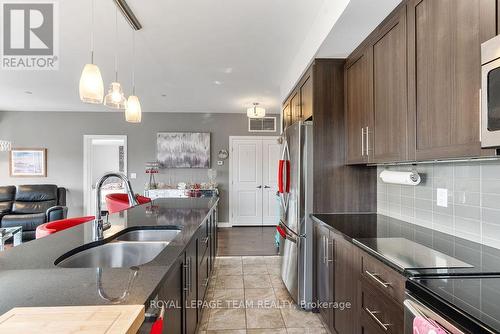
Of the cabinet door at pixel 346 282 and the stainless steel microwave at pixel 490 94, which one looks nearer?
the stainless steel microwave at pixel 490 94

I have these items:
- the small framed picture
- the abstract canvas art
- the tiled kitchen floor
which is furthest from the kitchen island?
the small framed picture

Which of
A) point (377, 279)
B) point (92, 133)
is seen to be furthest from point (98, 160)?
point (377, 279)

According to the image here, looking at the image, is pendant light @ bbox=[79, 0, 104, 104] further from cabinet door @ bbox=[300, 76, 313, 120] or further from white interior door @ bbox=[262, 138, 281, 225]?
white interior door @ bbox=[262, 138, 281, 225]

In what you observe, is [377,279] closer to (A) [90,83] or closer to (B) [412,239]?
(B) [412,239]

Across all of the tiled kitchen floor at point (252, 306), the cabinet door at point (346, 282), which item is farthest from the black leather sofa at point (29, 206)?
the cabinet door at point (346, 282)

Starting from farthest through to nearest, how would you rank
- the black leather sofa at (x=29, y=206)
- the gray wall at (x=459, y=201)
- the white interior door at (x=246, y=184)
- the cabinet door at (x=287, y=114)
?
the white interior door at (x=246, y=184)
the black leather sofa at (x=29, y=206)
the cabinet door at (x=287, y=114)
the gray wall at (x=459, y=201)

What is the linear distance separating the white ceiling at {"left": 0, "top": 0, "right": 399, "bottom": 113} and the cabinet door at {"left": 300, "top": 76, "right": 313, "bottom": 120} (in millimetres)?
196

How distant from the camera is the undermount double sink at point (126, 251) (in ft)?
4.58

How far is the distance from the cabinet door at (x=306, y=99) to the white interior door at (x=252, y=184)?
10.7 feet

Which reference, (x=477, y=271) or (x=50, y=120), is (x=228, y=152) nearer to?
(x=50, y=120)

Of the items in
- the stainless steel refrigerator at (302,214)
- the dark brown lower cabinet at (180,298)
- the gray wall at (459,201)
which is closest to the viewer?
the dark brown lower cabinet at (180,298)

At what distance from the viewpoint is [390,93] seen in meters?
1.75

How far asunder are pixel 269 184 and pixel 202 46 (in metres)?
3.85

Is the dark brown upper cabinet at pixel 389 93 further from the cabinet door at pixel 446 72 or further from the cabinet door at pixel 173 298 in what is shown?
the cabinet door at pixel 173 298
